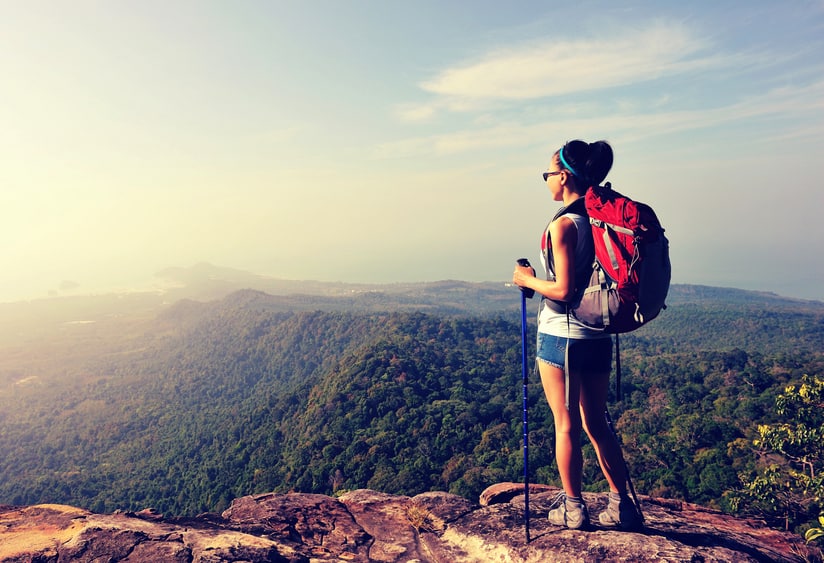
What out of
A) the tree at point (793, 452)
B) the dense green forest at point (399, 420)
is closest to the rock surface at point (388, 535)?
the tree at point (793, 452)

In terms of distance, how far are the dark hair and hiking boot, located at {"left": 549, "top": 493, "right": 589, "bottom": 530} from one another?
11.6 feet

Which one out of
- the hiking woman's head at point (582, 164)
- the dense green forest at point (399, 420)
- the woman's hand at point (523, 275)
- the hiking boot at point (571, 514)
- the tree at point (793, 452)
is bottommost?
the dense green forest at point (399, 420)

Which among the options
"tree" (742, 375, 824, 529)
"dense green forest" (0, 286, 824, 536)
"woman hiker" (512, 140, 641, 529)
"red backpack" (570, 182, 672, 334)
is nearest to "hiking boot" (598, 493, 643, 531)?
"woman hiker" (512, 140, 641, 529)

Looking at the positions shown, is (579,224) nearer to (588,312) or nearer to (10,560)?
(588,312)

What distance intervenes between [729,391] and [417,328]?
218 feet

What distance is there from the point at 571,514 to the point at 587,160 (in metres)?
3.90

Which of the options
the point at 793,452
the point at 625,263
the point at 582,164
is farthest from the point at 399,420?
the point at 625,263

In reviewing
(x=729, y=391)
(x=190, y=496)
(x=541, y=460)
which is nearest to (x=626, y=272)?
(x=541, y=460)

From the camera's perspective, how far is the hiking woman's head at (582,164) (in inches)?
195

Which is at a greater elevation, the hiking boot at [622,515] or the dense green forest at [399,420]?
the hiking boot at [622,515]

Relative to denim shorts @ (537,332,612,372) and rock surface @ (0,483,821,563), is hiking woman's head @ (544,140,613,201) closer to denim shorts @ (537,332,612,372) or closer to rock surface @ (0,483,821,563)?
denim shorts @ (537,332,612,372)

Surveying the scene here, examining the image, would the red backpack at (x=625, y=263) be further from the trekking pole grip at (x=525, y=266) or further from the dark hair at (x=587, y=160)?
the trekking pole grip at (x=525, y=266)

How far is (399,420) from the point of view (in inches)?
2077

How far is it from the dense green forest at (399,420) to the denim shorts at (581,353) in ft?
36.7
